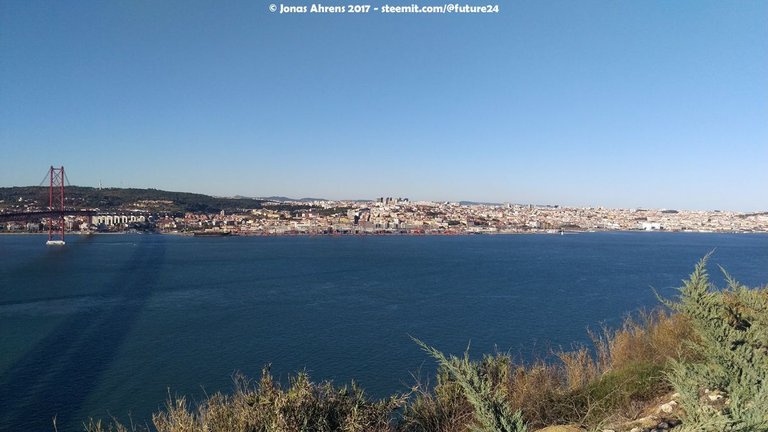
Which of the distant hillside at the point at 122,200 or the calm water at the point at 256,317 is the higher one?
the distant hillside at the point at 122,200

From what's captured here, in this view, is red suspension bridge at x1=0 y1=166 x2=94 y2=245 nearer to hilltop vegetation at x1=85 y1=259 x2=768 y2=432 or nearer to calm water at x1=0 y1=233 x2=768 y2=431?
calm water at x1=0 y1=233 x2=768 y2=431

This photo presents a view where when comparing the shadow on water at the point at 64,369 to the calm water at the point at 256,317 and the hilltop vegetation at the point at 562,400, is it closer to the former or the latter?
the calm water at the point at 256,317

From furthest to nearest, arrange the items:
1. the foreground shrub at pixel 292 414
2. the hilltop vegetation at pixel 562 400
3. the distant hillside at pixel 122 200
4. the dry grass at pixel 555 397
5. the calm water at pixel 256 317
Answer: the distant hillside at pixel 122 200 → the calm water at pixel 256 317 → the dry grass at pixel 555 397 → the foreground shrub at pixel 292 414 → the hilltop vegetation at pixel 562 400

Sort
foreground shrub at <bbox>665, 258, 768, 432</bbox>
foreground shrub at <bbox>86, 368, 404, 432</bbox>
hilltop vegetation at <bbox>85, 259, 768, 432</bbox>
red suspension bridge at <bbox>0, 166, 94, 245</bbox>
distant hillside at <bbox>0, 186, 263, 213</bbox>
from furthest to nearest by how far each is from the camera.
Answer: distant hillside at <bbox>0, 186, 263, 213</bbox> < red suspension bridge at <bbox>0, 166, 94, 245</bbox> < foreground shrub at <bbox>86, 368, 404, 432</bbox> < hilltop vegetation at <bbox>85, 259, 768, 432</bbox> < foreground shrub at <bbox>665, 258, 768, 432</bbox>

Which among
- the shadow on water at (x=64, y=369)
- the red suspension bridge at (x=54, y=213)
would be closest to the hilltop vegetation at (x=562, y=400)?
the shadow on water at (x=64, y=369)

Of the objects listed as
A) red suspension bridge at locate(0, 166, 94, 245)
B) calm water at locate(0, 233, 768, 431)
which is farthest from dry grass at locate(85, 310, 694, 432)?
red suspension bridge at locate(0, 166, 94, 245)

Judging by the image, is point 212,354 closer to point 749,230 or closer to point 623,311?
point 623,311

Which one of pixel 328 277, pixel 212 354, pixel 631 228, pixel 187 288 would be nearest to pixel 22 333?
pixel 212 354
